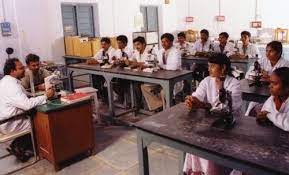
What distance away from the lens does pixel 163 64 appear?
169 inches

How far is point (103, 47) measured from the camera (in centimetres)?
518

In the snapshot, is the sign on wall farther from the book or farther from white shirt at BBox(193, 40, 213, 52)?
white shirt at BBox(193, 40, 213, 52)

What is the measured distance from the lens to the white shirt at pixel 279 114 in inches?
68.0

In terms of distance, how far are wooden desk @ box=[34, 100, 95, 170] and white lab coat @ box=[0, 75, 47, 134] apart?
0.38 ft

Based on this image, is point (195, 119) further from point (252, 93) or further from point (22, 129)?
point (22, 129)

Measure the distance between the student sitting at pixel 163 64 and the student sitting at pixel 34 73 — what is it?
1.54 metres

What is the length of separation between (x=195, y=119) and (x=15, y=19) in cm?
454

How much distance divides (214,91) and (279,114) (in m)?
0.66

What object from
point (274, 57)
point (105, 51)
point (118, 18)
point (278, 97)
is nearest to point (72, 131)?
point (278, 97)

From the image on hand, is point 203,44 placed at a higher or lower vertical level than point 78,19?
lower

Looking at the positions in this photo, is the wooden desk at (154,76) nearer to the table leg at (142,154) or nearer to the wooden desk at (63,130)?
the wooden desk at (63,130)

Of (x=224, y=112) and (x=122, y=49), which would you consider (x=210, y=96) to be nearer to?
(x=224, y=112)

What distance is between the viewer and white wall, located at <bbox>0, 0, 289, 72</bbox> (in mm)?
5309

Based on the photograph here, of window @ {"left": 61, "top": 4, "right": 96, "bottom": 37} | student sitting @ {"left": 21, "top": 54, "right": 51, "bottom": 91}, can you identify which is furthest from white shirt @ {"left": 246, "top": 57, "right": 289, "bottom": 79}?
window @ {"left": 61, "top": 4, "right": 96, "bottom": 37}
